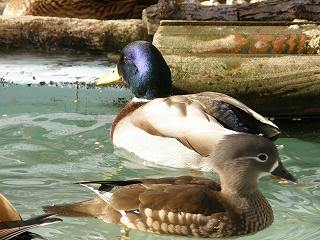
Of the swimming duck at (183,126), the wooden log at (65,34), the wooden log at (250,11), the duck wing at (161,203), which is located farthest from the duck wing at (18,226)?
the wooden log at (65,34)

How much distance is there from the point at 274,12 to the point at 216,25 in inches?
26.0

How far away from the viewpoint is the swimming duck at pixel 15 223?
387 centimetres

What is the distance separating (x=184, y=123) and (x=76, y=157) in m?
0.82

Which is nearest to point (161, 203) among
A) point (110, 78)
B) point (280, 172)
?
point (280, 172)

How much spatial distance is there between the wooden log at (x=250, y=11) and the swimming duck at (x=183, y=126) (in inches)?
44.0

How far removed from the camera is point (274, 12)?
872 cm

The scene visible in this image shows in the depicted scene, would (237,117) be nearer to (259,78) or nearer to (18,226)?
(259,78)

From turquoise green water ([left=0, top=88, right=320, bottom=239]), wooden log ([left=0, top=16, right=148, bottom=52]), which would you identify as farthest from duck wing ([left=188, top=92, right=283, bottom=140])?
wooden log ([left=0, top=16, right=148, bottom=52])

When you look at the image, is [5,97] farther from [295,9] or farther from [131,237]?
[131,237]

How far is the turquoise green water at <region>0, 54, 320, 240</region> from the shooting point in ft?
18.4

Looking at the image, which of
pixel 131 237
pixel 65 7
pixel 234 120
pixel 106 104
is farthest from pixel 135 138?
pixel 65 7

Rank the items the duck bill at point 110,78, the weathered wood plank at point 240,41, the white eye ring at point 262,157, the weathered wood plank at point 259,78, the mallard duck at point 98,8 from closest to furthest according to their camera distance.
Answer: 1. the white eye ring at point 262,157
2. the weathered wood plank at point 259,78
3. the weathered wood plank at point 240,41
4. the duck bill at point 110,78
5. the mallard duck at point 98,8

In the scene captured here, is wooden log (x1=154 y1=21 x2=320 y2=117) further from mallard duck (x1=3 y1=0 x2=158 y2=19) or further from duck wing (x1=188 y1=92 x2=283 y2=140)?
mallard duck (x1=3 y1=0 x2=158 y2=19)

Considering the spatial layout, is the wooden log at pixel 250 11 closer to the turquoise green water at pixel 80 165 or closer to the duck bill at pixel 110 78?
the duck bill at pixel 110 78
